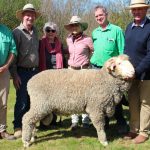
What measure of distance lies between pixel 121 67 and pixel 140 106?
96cm

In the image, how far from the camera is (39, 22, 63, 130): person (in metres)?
7.14

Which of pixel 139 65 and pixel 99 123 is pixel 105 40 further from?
pixel 99 123

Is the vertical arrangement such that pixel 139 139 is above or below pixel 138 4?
below

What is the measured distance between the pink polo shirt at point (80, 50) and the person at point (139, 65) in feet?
3.17

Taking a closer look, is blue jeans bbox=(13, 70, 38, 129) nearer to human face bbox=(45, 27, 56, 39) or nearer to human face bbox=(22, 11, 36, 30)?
human face bbox=(45, 27, 56, 39)

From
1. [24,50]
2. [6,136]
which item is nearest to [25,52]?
[24,50]

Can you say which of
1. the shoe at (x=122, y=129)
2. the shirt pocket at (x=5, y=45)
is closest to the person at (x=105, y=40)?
the shoe at (x=122, y=129)

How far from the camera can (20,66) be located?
6957 mm

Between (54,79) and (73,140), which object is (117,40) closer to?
(54,79)

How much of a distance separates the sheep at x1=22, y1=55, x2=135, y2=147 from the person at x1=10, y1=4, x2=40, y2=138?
0.67 m

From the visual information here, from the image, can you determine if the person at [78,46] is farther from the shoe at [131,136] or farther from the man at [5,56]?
the shoe at [131,136]

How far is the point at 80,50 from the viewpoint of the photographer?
23.3 ft

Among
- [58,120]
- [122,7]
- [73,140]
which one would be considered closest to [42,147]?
[73,140]

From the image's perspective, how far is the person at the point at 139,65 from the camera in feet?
20.1
